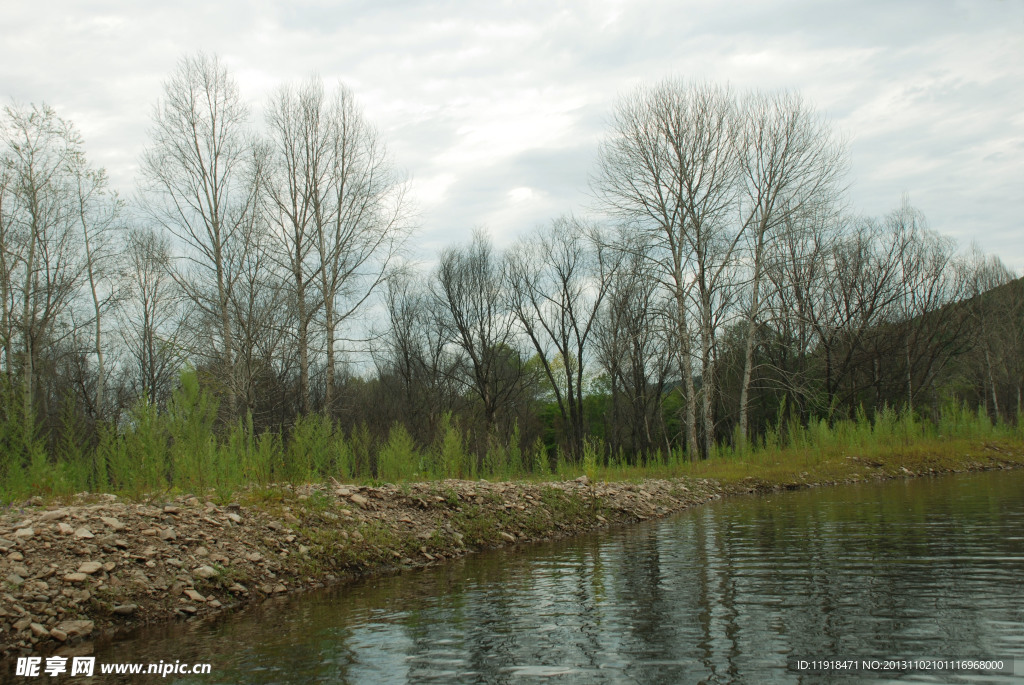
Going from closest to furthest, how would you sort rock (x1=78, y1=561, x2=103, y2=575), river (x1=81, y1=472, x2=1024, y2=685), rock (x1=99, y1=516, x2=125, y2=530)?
river (x1=81, y1=472, x2=1024, y2=685) → rock (x1=78, y1=561, x2=103, y2=575) → rock (x1=99, y1=516, x2=125, y2=530)

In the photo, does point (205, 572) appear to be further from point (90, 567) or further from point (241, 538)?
point (90, 567)

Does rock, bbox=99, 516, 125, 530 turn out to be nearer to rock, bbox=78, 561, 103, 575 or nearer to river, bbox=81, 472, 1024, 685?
rock, bbox=78, 561, 103, 575

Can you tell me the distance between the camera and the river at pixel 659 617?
12.5 ft

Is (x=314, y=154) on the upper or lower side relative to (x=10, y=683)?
upper

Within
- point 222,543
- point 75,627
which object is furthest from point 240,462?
point 75,627

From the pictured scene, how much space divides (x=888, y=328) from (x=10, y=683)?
131ft

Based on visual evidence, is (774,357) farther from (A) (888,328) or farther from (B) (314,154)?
(B) (314,154)

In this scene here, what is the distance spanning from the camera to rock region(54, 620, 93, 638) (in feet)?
17.1

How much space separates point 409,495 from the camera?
389 inches

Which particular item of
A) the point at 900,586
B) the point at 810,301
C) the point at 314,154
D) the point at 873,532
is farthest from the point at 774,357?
the point at 900,586

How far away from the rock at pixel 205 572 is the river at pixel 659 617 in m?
0.69

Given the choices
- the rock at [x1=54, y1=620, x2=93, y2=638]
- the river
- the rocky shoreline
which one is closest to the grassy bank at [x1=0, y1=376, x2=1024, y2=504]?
the rocky shoreline

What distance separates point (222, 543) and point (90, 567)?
1383 millimetres

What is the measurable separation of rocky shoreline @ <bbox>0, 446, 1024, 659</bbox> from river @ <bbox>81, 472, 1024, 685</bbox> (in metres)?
0.51
